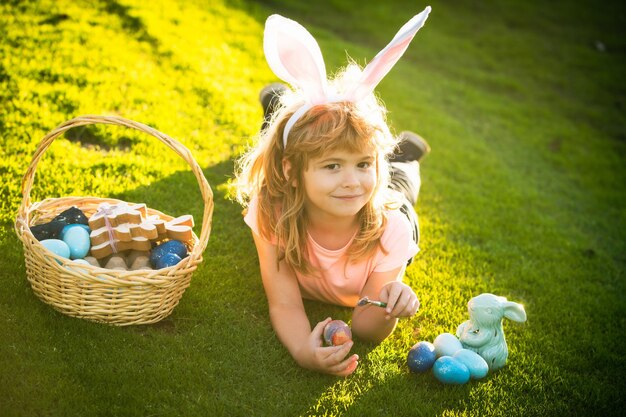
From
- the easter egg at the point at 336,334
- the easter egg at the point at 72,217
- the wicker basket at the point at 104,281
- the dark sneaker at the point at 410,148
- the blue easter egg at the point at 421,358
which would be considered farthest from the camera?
the dark sneaker at the point at 410,148

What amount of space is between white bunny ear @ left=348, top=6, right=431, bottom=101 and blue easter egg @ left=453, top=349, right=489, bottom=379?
1.19 m

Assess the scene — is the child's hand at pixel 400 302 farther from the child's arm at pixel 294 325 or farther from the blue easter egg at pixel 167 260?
the blue easter egg at pixel 167 260

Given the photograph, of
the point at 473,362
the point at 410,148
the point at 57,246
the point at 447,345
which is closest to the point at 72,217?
the point at 57,246

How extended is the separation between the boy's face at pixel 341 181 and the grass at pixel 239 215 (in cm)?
66

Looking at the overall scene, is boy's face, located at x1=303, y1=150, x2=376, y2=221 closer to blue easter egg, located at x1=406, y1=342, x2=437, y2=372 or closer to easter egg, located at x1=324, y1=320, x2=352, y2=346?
easter egg, located at x1=324, y1=320, x2=352, y2=346

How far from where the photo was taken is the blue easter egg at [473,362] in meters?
2.49

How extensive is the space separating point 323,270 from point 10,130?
2.23m

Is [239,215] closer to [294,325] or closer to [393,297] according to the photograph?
[294,325]

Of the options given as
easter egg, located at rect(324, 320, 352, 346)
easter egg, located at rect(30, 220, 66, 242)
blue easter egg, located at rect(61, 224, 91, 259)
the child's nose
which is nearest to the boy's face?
the child's nose

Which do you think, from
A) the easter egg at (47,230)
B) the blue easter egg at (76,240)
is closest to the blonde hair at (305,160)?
the blue easter egg at (76,240)

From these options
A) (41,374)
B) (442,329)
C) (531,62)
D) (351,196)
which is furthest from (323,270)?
(531,62)

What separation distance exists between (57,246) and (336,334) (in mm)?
1218

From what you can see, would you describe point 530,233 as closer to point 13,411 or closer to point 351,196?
point 351,196

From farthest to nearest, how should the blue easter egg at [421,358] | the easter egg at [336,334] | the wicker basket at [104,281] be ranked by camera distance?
the blue easter egg at [421,358], the easter egg at [336,334], the wicker basket at [104,281]
